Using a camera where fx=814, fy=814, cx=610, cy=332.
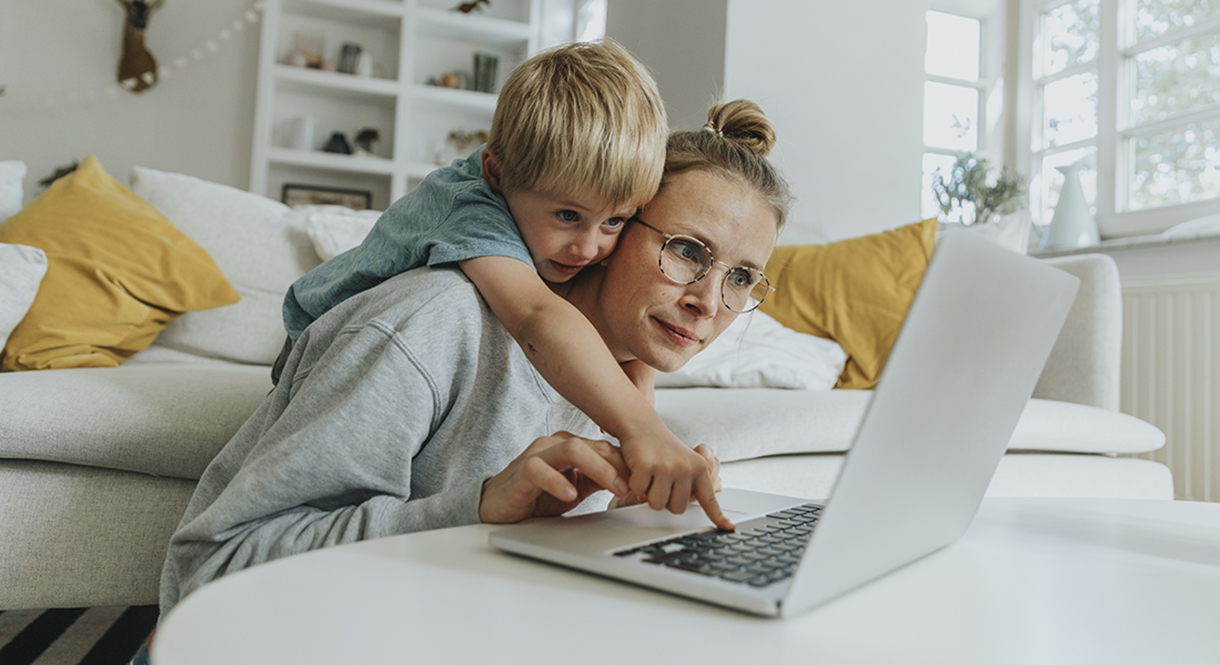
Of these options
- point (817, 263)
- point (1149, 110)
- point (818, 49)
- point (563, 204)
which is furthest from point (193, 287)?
point (1149, 110)

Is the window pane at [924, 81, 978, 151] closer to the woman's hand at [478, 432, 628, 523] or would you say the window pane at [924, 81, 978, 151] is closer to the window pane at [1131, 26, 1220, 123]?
the window pane at [1131, 26, 1220, 123]

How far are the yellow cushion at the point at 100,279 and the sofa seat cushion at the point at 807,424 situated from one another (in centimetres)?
107

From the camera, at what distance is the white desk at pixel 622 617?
0.34 metres

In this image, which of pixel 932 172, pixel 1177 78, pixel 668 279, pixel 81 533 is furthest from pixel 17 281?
pixel 1177 78

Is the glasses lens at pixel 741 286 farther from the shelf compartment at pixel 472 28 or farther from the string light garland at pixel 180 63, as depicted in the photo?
the string light garland at pixel 180 63

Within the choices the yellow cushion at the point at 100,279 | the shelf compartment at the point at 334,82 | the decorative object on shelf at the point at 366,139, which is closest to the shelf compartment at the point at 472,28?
the shelf compartment at the point at 334,82

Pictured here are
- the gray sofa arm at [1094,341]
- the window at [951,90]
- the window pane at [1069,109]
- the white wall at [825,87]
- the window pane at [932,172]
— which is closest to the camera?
the gray sofa arm at [1094,341]

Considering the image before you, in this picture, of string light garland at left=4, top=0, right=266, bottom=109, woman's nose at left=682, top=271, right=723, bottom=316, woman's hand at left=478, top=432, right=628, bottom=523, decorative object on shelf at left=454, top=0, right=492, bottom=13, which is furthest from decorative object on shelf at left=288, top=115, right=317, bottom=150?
woman's hand at left=478, top=432, right=628, bottom=523

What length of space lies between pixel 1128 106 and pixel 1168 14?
1.26 ft

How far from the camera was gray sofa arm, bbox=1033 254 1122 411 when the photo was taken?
6.56ft

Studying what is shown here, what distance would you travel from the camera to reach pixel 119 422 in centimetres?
118

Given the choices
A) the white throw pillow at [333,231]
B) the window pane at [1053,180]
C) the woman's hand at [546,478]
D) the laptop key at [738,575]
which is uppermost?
the window pane at [1053,180]

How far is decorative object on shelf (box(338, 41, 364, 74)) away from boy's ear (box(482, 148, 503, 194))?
398 centimetres

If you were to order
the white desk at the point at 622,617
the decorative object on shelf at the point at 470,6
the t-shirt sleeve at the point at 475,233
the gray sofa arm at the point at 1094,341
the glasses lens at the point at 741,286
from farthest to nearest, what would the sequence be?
the decorative object on shelf at the point at 470,6 < the gray sofa arm at the point at 1094,341 < the glasses lens at the point at 741,286 < the t-shirt sleeve at the point at 475,233 < the white desk at the point at 622,617
